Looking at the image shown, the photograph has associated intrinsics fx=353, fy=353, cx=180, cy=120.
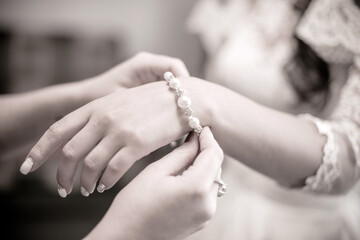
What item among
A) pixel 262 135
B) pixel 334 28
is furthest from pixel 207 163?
pixel 334 28

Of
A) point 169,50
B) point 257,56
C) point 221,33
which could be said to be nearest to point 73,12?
point 169,50

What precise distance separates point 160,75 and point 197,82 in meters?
0.07

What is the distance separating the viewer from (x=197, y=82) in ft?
1.40

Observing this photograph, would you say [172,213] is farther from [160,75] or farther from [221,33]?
[221,33]

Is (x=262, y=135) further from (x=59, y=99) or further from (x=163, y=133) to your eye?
(x=59, y=99)

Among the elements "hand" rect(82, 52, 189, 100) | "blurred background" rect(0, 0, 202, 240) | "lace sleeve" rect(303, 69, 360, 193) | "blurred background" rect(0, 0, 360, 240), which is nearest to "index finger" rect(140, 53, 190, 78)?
"hand" rect(82, 52, 189, 100)

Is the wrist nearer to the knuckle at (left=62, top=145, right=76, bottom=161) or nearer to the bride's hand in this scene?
the bride's hand

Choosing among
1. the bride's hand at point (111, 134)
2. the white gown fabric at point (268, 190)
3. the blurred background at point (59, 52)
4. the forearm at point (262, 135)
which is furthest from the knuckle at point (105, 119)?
the blurred background at point (59, 52)

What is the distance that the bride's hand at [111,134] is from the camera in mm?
370

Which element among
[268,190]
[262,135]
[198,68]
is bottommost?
[268,190]

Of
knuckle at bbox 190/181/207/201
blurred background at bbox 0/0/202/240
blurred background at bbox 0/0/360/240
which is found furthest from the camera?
blurred background at bbox 0/0/202/240

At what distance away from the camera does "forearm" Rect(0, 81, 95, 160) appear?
53 centimetres

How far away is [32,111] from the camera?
56 centimetres

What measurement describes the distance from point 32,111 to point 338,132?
1.53 feet
